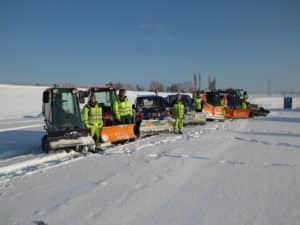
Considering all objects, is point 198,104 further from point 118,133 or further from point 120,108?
point 118,133

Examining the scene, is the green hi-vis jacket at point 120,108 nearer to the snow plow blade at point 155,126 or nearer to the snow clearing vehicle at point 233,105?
the snow plow blade at point 155,126

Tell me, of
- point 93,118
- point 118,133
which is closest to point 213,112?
Result: point 118,133

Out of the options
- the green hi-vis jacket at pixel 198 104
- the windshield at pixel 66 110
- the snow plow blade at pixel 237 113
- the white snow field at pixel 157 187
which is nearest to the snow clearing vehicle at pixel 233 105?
the snow plow blade at pixel 237 113

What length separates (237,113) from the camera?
23.6 meters

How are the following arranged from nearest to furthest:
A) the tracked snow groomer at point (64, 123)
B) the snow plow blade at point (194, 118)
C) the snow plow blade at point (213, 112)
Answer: the tracked snow groomer at point (64, 123)
the snow plow blade at point (194, 118)
the snow plow blade at point (213, 112)

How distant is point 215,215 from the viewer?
4.48 meters

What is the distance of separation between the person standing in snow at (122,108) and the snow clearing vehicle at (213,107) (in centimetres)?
797

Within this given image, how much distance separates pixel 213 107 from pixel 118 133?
10.7 metres

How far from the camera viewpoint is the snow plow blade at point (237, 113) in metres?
→ 23.2

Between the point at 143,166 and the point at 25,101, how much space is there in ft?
131

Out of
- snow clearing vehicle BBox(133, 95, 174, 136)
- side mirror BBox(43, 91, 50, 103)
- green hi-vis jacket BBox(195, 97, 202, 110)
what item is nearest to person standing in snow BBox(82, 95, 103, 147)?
side mirror BBox(43, 91, 50, 103)

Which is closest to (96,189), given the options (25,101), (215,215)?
(215,215)

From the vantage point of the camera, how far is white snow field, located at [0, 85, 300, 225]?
4.48 m

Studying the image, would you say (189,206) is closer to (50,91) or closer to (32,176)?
(32,176)
